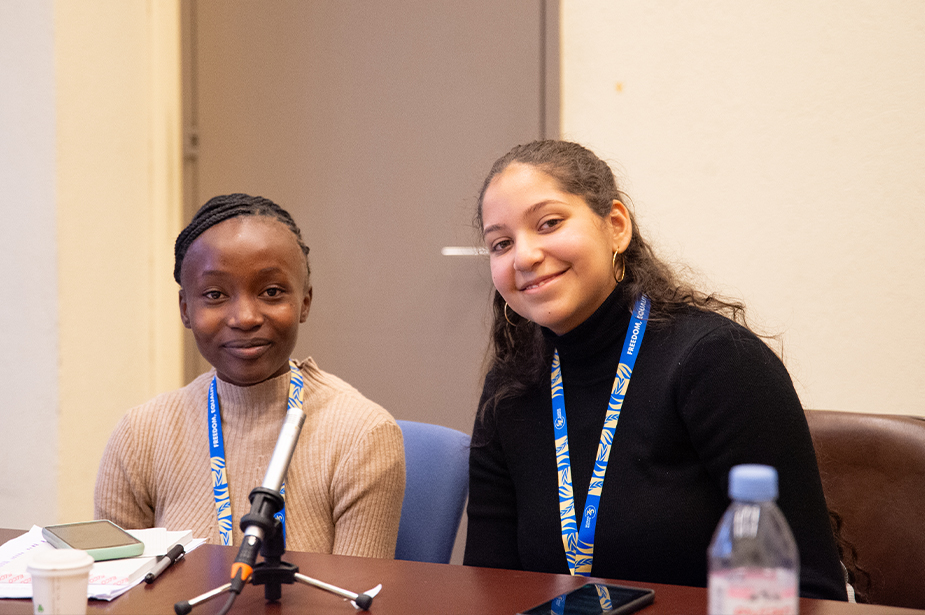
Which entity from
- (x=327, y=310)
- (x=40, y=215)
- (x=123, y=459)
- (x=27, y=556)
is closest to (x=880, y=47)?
(x=327, y=310)

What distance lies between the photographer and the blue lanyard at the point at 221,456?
143cm

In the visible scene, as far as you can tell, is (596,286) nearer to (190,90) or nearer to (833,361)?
(833,361)

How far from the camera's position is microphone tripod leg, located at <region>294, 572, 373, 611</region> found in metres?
0.95

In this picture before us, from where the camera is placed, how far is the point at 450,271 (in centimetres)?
275

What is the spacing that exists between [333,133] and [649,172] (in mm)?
1100

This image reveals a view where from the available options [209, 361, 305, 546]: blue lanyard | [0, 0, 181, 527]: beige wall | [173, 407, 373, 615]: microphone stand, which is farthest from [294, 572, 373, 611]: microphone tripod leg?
[0, 0, 181, 527]: beige wall

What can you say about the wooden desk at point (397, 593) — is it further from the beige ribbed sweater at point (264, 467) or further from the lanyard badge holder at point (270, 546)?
the beige ribbed sweater at point (264, 467)

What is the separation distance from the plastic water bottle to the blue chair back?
2.97 feet

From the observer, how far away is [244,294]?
4.86ft

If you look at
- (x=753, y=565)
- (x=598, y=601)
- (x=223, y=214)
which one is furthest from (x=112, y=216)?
(x=753, y=565)

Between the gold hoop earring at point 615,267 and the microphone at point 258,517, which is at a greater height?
the gold hoop earring at point 615,267

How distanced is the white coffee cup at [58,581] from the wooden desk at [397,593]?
76 millimetres

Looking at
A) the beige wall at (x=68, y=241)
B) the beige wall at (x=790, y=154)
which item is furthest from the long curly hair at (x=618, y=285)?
the beige wall at (x=68, y=241)

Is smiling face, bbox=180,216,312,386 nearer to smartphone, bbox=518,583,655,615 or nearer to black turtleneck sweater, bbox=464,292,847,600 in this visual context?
black turtleneck sweater, bbox=464,292,847,600
